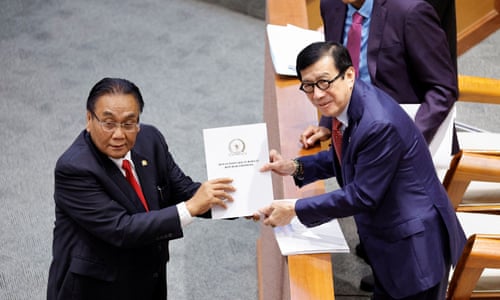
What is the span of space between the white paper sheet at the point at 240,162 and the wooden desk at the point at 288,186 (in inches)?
8.0

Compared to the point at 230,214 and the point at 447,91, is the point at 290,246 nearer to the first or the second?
the point at 230,214

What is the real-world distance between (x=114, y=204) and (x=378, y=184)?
2.53 ft

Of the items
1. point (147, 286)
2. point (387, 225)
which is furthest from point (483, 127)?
point (147, 286)

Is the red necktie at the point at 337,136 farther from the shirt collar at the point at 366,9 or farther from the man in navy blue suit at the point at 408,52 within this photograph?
the shirt collar at the point at 366,9

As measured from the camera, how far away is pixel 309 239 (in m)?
2.40

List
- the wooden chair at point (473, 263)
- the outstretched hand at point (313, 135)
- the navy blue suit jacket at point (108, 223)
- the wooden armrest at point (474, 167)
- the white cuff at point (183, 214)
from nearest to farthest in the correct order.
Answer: the navy blue suit jacket at point (108, 223) → the white cuff at point (183, 214) → the wooden chair at point (473, 263) → the outstretched hand at point (313, 135) → the wooden armrest at point (474, 167)

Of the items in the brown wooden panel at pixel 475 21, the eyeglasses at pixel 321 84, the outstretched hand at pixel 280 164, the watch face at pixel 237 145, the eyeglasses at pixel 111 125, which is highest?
the brown wooden panel at pixel 475 21

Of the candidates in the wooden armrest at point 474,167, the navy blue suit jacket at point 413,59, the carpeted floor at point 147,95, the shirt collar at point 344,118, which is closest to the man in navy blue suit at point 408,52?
the navy blue suit jacket at point 413,59

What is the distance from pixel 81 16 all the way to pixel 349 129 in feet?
12.2

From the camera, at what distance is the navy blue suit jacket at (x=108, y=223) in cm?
234

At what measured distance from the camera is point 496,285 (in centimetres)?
289

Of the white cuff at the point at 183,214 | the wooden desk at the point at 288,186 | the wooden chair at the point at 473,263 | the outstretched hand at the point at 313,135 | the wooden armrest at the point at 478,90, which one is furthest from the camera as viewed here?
the wooden armrest at the point at 478,90

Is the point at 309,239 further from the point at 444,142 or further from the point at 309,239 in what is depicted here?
the point at 444,142

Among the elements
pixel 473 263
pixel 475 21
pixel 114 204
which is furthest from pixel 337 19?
pixel 475 21
